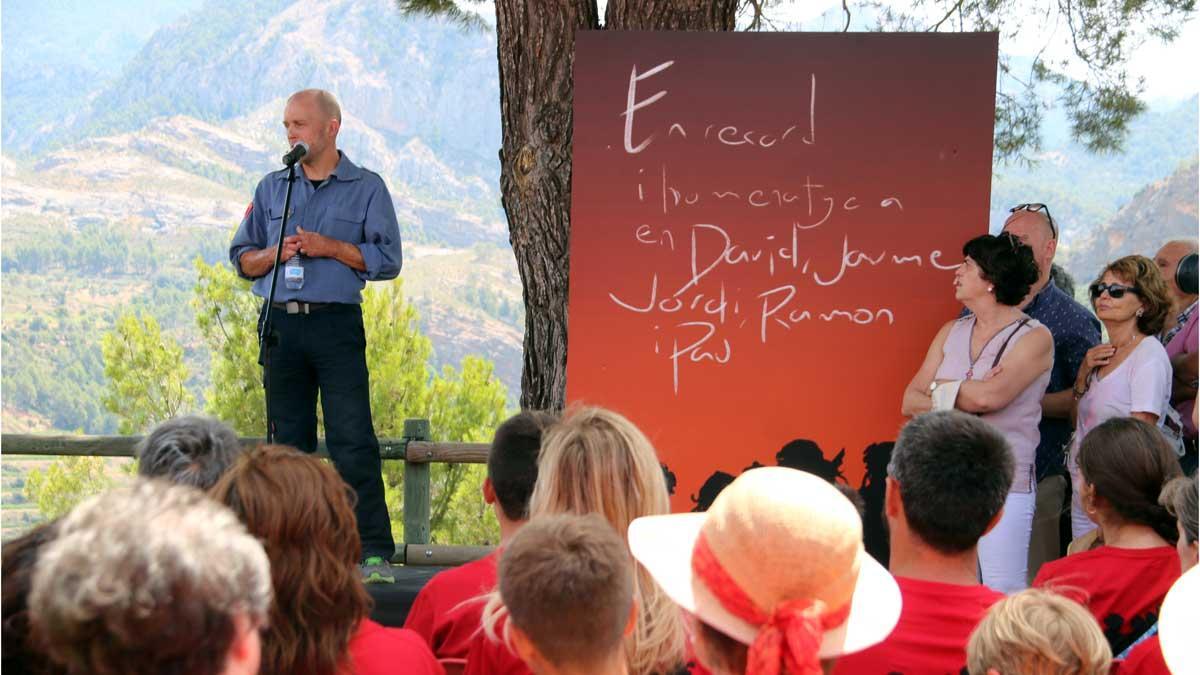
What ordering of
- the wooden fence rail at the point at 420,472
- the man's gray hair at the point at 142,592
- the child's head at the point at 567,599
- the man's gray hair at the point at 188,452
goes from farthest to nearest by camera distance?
1. the wooden fence rail at the point at 420,472
2. the man's gray hair at the point at 188,452
3. the child's head at the point at 567,599
4. the man's gray hair at the point at 142,592

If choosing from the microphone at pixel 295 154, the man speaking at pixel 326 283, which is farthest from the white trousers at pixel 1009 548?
the microphone at pixel 295 154

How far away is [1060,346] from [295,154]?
8.78 ft

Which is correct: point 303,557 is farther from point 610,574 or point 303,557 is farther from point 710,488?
point 710,488

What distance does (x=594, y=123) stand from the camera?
13.1 ft

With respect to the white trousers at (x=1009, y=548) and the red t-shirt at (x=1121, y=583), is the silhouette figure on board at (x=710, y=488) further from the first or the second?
the red t-shirt at (x=1121, y=583)

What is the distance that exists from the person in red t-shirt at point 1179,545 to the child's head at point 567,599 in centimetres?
92

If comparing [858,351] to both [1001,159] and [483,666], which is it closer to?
[483,666]

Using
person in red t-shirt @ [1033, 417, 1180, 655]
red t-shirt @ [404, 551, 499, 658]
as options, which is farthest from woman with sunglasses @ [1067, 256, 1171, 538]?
red t-shirt @ [404, 551, 499, 658]

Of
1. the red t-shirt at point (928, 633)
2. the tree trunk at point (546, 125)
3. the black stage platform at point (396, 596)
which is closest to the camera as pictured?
the red t-shirt at point (928, 633)

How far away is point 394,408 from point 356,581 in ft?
26.5

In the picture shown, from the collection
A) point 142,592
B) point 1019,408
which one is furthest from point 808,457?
point 142,592

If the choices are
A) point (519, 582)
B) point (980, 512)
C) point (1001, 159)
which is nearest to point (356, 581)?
point (519, 582)

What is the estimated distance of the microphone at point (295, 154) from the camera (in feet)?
13.1

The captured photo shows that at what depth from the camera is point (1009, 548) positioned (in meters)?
3.38
